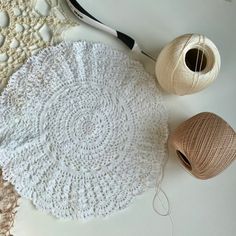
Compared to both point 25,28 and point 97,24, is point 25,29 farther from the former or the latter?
point 97,24

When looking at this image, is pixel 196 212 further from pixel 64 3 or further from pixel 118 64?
pixel 64 3

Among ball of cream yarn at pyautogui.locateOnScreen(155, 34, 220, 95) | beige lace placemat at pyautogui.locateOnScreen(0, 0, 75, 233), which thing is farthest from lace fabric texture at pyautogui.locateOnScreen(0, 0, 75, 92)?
ball of cream yarn at pyautogui.locateOnScreen(155, 34, 220, 95)

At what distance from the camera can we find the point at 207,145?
0.78 m

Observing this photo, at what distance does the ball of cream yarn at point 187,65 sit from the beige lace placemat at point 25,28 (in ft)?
0.61

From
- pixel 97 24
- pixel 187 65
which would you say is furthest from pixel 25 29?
pixel 187 65

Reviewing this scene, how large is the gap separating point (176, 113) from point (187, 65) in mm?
86

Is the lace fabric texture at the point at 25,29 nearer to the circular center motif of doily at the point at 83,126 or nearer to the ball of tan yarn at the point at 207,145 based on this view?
the circular center motif of doily at the point at 83,126

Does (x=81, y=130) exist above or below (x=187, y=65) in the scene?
below

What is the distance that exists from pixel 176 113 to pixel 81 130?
0.17 meters

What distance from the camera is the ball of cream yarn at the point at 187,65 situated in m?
0.81

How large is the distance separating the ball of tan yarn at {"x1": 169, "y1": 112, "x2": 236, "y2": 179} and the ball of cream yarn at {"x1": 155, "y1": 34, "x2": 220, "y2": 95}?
0.21 ft

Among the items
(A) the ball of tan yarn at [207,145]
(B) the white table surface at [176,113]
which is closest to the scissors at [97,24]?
(B) the white table surface at [176,113]

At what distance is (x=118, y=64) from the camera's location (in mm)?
876

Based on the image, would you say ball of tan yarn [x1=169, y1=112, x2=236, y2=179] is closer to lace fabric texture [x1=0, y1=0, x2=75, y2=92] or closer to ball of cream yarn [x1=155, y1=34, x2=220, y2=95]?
ball of cream yarn [x1=155, y1=34, x2=220, y2=95]
